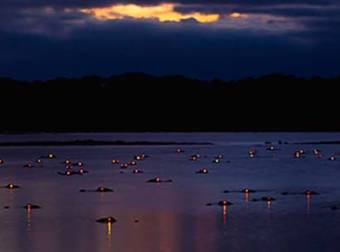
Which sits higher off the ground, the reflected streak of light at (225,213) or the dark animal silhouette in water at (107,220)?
the reflected streak of light at (225,213)

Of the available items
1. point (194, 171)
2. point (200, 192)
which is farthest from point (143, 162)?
point (200, 192)

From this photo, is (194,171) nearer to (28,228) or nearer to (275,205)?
(275,205)

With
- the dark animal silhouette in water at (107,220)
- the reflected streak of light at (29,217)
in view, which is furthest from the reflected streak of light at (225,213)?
the reflected streak of light at (29,217)

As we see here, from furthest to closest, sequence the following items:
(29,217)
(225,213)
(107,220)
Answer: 1. (225,213)
2. (29,217)
3. (107,220)

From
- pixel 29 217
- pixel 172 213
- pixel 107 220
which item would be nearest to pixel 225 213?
pixel 172 213

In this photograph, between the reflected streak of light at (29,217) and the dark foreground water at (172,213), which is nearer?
the dark foreground water at (172,213)

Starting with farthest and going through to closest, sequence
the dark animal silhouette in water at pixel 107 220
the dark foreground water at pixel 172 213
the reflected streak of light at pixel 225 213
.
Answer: the reflected streak of light at pixel 225 213 → the dark animal silhouette in water at pixel 107 220 → the dark foreground water at pixel 172 213

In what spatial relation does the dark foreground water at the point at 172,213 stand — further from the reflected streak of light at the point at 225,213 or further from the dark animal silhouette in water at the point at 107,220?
the dark animal silhouette in water at the point at 107,220

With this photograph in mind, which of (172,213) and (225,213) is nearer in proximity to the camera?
(225,213)

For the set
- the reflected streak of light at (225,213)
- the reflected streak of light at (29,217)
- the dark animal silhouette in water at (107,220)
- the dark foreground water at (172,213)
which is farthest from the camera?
the reflected streak of light at (225,213)

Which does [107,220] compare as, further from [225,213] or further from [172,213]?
[225,213]

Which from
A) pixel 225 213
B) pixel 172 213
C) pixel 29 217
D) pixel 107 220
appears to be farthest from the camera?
pixel 172 213

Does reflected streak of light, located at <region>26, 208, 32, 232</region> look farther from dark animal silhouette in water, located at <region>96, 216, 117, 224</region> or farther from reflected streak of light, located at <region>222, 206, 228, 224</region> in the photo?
reflected streak of light, located at <region>222, 206, 228, 224</region>
